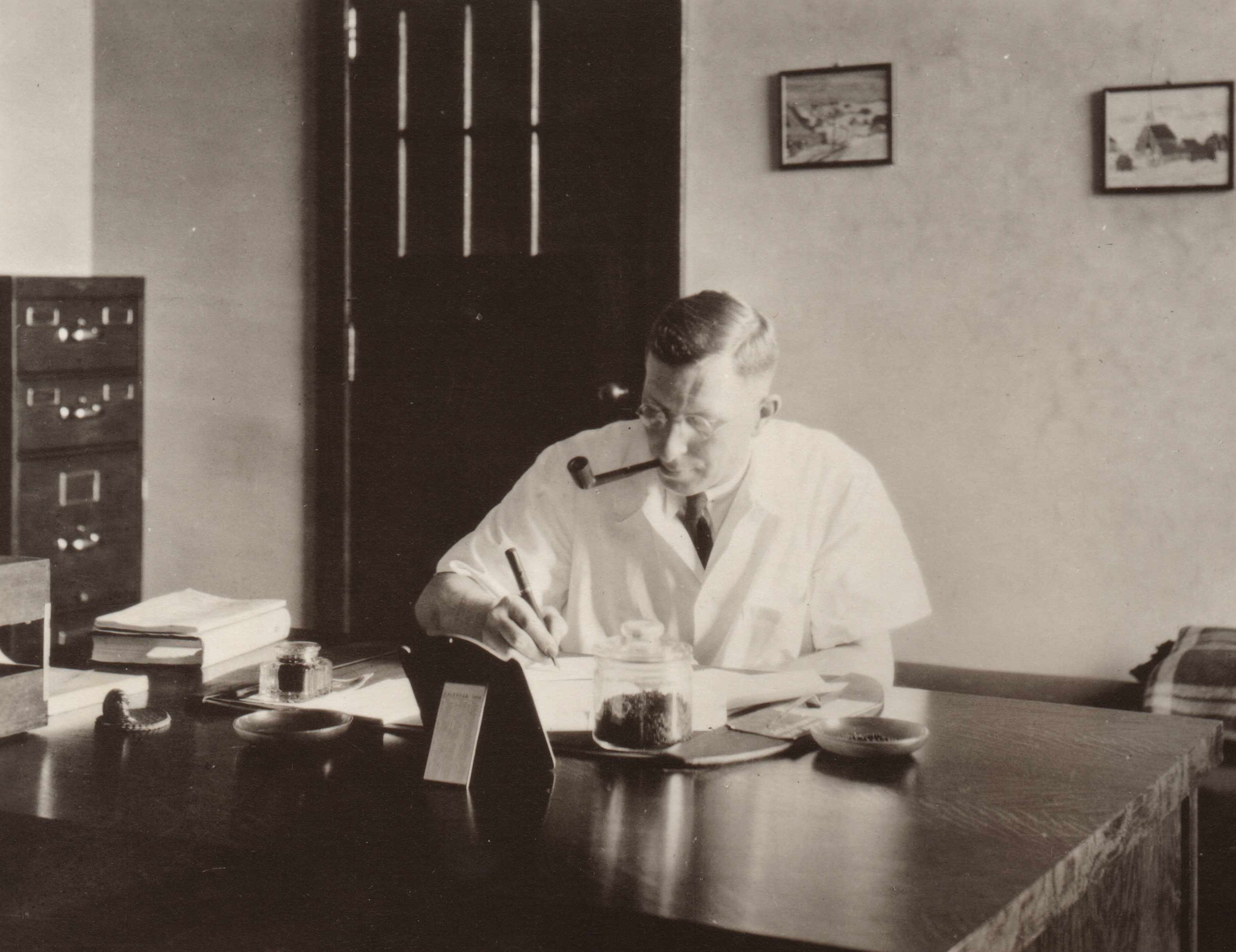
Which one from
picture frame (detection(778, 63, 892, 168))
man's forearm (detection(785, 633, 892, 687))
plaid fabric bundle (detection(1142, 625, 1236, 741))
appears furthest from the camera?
picture frame (detection(778, 63, 892, 168))

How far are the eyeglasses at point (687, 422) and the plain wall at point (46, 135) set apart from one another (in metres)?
2.88

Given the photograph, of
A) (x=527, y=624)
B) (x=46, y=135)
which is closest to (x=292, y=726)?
(x=527, y=624)

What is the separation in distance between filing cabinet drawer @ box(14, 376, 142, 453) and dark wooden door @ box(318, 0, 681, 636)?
0.69 metres

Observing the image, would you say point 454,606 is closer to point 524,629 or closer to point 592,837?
point 524,629

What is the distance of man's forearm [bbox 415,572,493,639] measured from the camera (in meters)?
2.10

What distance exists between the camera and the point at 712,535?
2359 millimetres

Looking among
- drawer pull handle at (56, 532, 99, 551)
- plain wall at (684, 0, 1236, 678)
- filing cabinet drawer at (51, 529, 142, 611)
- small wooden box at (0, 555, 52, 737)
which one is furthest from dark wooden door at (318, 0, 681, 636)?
small wooden box at (0, 555, 52, 737)

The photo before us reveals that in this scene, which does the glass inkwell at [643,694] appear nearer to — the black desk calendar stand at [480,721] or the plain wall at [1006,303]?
the black desk calendar stand at [480,721]

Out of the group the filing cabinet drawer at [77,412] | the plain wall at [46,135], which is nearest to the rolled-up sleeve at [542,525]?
the filing cabinet drawer at [77,412]

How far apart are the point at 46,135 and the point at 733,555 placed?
323 cm

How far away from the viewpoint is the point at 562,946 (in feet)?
3.83

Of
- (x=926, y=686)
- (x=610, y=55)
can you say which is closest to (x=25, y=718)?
(x=926, y=686)

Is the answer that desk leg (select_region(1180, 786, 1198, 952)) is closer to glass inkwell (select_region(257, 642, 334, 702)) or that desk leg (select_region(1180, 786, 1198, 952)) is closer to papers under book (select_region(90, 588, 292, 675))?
glass inkwell (select_region(257, 642, 334, 702))

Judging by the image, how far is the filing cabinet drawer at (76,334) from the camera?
3.62 m
